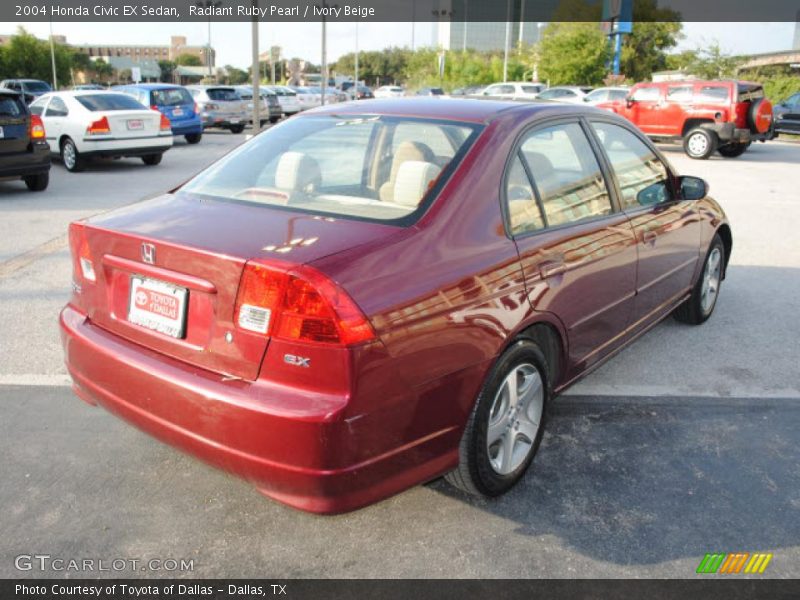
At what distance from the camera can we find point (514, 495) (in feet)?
10.3

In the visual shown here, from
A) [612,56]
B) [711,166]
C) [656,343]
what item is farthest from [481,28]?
[656,343]

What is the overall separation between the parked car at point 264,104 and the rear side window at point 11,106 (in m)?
14.1

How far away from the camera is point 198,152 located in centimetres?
1820

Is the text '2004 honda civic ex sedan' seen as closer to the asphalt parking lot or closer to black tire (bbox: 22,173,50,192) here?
the asphalt parking lot

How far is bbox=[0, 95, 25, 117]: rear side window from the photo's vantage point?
10336 mm

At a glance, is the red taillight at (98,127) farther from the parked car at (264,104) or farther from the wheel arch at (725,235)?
→ the wheel arch at (725,235)

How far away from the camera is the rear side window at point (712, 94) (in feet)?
59.3

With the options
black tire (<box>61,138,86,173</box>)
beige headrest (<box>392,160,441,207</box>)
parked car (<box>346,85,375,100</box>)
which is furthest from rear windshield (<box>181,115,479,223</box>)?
parked car (<box>346,85,375,100</box>)

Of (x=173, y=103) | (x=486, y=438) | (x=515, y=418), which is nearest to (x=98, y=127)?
(x=173, y=103)

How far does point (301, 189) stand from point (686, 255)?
8.98 ft

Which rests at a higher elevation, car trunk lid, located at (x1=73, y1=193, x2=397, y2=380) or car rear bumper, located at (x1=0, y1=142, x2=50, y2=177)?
car trunk lid, located at (x1=73, y1=193, x2=397, y2=380)

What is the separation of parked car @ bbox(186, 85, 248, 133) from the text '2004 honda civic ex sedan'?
21.3m

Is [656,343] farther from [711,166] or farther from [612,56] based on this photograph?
[612,56]

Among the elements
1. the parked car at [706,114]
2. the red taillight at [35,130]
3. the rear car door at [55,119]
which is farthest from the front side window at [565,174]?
the parked car at [706,114]
